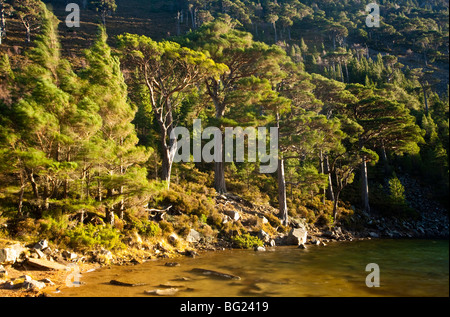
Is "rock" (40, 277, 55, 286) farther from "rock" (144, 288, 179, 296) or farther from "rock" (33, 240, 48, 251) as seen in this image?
"rock" (33, 240, 48, 251)

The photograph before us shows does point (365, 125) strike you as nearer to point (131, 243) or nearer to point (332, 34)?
point (131, 243)

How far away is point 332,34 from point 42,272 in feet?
272

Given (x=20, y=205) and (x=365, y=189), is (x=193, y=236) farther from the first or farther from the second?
(x=365, y=189)

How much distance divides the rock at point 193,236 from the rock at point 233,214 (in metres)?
3.21

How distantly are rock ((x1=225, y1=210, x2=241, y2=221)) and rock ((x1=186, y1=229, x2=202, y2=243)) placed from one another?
3.21 meters

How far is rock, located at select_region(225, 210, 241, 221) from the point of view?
1844cm

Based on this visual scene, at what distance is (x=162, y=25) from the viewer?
2842 inches

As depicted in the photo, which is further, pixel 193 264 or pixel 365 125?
pixel 365 125

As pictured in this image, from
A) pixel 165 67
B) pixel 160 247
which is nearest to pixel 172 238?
pixel 160 247

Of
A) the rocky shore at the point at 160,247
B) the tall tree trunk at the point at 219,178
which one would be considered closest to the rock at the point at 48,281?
the rocky shore at the point at 160,247

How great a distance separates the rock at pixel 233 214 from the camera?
60.5 feet

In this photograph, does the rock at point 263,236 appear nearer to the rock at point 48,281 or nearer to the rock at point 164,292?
the rock at point 164,292
